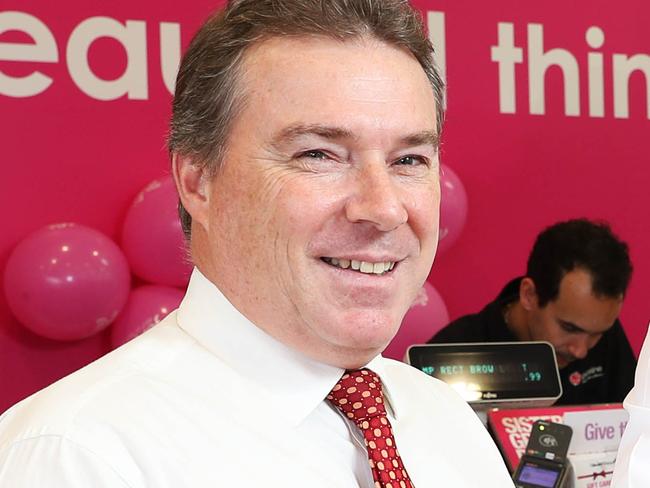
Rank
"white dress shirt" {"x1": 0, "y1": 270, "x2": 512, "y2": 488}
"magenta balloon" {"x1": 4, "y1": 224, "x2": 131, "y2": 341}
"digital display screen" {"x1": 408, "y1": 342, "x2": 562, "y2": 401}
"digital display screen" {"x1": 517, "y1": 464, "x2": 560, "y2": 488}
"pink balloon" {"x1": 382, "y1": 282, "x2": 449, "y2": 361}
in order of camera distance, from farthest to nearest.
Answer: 1. "pink balloon" {"x1": 382, "y1": 282, "x2": 449, "y2": 361}
2. "magenta balloon" {"x1": 4, "y1": 224, "x2": 131, "y2": 341}
3. "digital display screen" {"x1": 408, "y1": 342, "x2": 562, "y2": 401}
4. "digital display screen" {"x1": 517, "y1": 464, "x2": 560, "y2": 488}
5. "white dress shirt" {"x1": 0, "y1": 270, "x2": 512, "y2": 488}

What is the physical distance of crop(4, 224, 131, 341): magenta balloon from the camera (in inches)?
124

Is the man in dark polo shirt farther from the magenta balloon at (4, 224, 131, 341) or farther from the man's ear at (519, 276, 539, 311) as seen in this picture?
the magenta balloon at (4, 224, 131, 341)

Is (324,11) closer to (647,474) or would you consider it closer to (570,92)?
(647,474)

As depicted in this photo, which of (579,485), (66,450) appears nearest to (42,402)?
(66,450)

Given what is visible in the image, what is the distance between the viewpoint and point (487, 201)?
4250 mm

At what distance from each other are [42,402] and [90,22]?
2.68 meters


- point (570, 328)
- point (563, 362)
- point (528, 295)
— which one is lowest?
point (563, 362)

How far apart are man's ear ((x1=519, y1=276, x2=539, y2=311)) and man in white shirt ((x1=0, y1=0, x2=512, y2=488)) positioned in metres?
2.24

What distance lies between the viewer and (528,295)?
3.49 meters

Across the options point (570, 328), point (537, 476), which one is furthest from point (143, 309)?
point (537, 476)

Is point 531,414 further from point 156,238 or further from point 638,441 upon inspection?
point 156,238

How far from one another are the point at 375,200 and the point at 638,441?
0.40 metres

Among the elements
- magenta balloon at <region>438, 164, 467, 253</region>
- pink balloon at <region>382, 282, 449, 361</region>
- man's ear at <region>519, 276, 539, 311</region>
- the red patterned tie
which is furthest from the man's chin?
the red patterned tie

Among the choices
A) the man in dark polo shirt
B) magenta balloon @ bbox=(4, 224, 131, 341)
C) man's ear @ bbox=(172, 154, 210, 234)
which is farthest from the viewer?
the man in dark polo shirt
